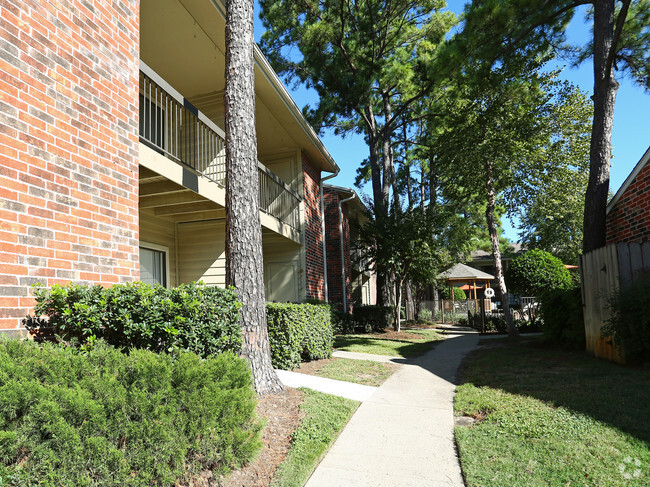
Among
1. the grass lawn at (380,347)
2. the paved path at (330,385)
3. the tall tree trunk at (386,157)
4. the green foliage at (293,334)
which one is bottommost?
the grass lawn at (380,347)

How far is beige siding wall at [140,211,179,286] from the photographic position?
29.6 feet

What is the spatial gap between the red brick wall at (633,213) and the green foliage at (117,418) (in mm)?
7221

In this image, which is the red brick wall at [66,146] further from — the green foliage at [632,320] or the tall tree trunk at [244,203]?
the green foliage at [632,320]

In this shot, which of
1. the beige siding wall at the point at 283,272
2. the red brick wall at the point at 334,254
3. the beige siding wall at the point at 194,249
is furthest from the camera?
the red brick wall at the point at 334,254

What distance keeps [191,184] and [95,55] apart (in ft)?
9.15

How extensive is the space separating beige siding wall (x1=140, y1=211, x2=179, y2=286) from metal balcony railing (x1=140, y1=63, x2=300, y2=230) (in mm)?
1495

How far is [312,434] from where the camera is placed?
3984mm

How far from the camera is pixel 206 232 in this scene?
1034 centimetres

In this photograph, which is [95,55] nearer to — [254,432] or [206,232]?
[254,432]

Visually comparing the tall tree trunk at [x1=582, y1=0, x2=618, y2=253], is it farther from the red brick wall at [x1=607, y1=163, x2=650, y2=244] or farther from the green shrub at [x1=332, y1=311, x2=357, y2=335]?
the green shrub at [x1=332, y1=311, x2=357, y2=335]

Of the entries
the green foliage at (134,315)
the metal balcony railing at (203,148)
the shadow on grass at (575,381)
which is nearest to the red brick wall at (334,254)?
the metal balcony railing at (203,148)

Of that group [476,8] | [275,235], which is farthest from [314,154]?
[476,8]

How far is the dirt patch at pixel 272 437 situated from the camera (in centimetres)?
307

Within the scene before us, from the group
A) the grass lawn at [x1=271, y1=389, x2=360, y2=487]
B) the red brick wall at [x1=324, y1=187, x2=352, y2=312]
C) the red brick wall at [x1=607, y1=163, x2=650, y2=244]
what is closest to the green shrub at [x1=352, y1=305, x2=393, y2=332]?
the red brick wall at [x1=324, y1=187, x2=352, y2=312]
